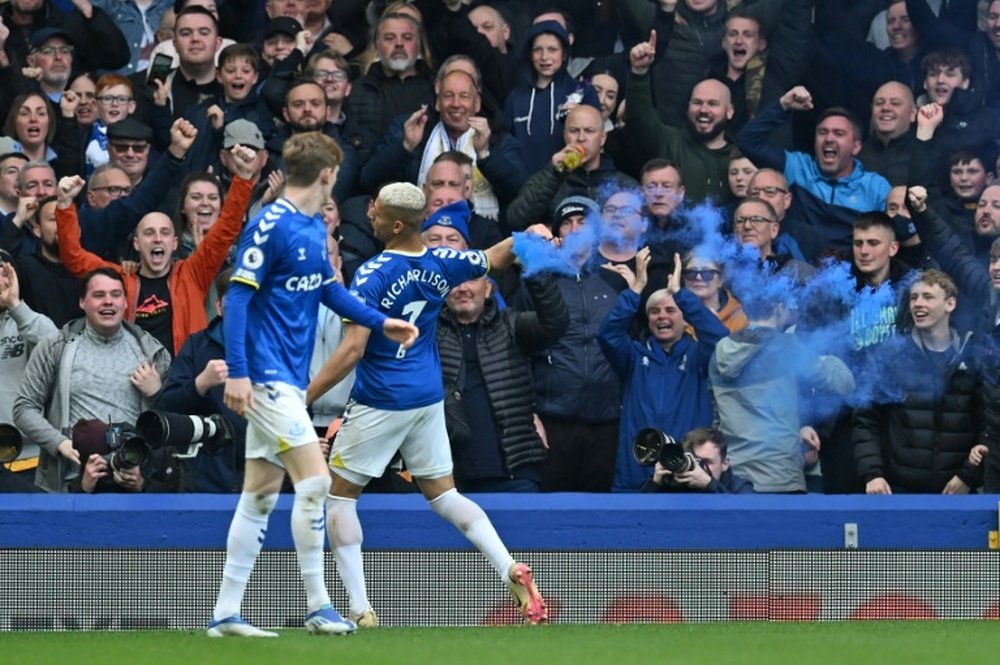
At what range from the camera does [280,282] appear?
28.3ft

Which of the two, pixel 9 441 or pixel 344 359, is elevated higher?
pixel 344 359

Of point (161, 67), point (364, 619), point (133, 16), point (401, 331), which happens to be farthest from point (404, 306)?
point (133, 16)

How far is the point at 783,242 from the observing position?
12.8 m

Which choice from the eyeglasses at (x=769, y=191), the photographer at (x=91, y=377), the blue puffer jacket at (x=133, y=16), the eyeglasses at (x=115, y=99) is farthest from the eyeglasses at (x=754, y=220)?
the blue puffer jacket at (x=133, y=16)

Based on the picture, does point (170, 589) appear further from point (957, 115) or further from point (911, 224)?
point (957, 115)

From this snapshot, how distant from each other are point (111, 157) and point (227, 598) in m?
5.69

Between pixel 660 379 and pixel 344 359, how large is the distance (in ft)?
9.25

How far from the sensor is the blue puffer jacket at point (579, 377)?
1203 centimetres

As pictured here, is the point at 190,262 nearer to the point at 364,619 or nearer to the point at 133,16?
the point at 364,619

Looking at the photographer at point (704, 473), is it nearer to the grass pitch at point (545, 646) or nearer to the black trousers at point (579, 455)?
the black trousers at point (579, 455)

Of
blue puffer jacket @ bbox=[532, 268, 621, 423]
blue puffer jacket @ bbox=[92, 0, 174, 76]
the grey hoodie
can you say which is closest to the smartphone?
blue puffer jacket @ bbox=[92, 0, 174, 76]

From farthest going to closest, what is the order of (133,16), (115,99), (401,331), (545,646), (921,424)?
(133,16), (115,99), (921,424), (401,331), (545,646)

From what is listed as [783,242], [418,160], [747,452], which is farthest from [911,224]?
[418,160]

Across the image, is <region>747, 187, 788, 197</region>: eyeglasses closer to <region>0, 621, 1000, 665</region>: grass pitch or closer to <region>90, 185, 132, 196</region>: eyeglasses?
<region>0, 621, 1000, 665</region>: grass pitch
